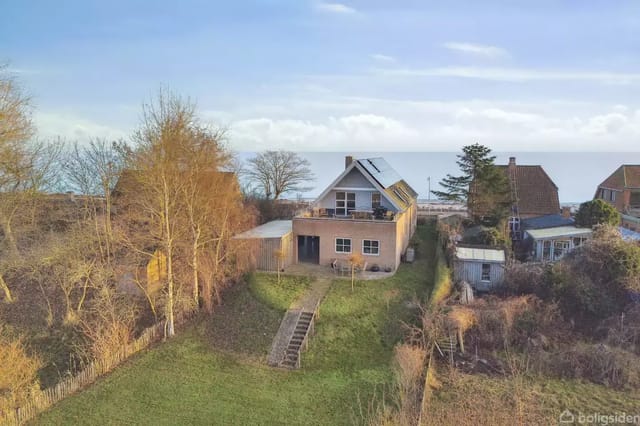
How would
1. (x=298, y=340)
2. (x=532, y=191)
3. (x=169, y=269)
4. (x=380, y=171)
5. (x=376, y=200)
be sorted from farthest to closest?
1. (x=532, y=191)
2. (x=380, y=171)
3. (x=376, y=200)
4. (x=169, y=269)
5. (x=298, y=340)

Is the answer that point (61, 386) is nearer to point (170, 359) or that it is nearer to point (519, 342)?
point (170, 359)

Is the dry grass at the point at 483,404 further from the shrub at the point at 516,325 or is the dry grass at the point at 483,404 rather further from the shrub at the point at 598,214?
the shrub at the point at 598,214

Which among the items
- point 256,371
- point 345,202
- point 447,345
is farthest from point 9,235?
point 447,345

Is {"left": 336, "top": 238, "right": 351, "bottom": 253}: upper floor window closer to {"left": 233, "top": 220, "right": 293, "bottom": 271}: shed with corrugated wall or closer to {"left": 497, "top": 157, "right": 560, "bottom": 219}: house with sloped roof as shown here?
{"left": 233, "top": 220, "right": 293, "bottom": 271}: shed with corrugated wall

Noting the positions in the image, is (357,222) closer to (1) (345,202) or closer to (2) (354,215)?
(2) (354,215)

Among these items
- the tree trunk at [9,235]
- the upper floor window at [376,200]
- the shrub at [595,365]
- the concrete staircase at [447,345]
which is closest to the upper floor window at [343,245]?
the upper floor window at [376,200]

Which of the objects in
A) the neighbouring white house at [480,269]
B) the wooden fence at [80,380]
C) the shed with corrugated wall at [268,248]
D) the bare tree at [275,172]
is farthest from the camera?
the bare tree at [275,172]
